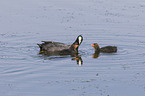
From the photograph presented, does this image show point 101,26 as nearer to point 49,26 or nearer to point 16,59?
point 49,26

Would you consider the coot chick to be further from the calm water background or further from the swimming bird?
the swimming bird

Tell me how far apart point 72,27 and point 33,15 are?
387 cm

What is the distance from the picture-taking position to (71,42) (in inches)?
719

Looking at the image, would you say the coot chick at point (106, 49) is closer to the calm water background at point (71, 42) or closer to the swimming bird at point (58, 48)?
the calm water background at point (71, 42)

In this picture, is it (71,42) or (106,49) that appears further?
(71,42)

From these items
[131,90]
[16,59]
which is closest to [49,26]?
[16,59]

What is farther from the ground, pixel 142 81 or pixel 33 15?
pixel 33 15

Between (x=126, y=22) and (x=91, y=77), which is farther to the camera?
(x=126, y=22)

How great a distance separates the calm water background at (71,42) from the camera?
→ 36.9 ft

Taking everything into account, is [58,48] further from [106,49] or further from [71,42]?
[106,49]

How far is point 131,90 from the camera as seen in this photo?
11.0 m

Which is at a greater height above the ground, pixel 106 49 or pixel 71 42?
pixel 71 42

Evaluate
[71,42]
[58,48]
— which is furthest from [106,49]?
[71,42]

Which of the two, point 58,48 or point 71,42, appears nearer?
point 58,48
